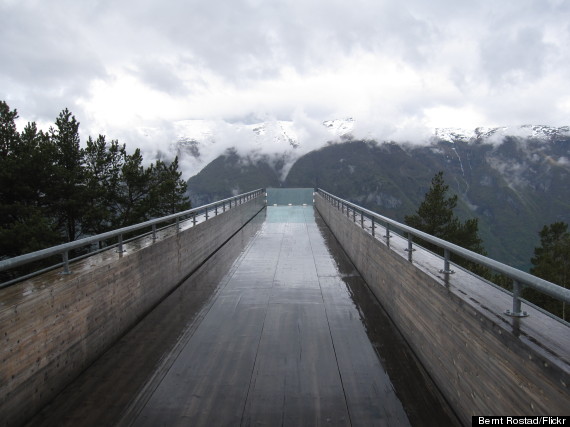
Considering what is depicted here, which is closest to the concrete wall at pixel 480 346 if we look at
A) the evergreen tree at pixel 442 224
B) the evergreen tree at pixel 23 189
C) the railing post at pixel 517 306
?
the railing post at pixel 517 306

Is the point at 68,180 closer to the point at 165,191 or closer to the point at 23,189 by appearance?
the point at 23,189

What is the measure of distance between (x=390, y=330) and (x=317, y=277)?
11.1 ft

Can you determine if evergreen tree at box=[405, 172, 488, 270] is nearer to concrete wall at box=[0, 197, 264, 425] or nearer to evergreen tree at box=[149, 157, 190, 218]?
evergreen tree at box=[149, 157, 190, 218]

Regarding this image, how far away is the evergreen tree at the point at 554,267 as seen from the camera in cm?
2947

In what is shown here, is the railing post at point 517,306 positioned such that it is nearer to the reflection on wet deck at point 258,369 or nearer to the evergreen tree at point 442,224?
the reflection on wet deck at point 258,369

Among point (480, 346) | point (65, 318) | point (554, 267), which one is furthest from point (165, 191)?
point (554, 267)

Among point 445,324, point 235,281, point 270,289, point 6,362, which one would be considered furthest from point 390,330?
point 6,362

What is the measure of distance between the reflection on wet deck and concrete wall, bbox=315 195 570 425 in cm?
35

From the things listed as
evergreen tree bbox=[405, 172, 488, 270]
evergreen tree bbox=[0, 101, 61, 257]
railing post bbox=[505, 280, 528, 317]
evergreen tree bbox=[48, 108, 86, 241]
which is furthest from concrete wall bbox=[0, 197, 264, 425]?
evergreen tree bbox=[405, 172, 488, 270]

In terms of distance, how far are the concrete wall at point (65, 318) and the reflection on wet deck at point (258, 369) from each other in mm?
201

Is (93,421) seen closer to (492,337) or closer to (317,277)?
(492,337)

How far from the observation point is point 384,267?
7012mm

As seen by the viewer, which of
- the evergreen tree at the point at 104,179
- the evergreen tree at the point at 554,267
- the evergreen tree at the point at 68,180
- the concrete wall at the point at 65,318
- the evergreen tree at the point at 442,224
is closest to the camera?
the concrete wall at the point at 65,318

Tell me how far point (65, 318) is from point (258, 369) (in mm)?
2214
